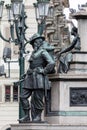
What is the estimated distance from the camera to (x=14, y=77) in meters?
66.4

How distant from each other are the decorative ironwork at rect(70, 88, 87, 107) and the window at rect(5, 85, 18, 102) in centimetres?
4365

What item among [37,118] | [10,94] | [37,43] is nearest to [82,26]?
[37,43]

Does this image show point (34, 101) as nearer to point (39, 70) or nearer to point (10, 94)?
point (39, 70)

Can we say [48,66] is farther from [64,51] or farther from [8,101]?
[8,101]

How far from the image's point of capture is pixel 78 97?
2169 cm

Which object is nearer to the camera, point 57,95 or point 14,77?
point 57,95

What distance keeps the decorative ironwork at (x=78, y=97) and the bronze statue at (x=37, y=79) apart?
0.60 metres

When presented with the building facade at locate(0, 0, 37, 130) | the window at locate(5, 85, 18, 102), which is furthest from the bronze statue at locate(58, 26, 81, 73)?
the window at locate(5, 85, 18, 102)

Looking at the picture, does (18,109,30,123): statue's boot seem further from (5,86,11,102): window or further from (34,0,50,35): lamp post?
(5,86,11,102): window

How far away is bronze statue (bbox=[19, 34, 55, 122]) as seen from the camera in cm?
2138

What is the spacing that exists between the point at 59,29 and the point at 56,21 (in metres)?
0.73

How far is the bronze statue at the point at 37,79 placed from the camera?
21.4 metres

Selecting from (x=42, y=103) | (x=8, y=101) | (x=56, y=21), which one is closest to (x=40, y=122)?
(x=42, y=103)

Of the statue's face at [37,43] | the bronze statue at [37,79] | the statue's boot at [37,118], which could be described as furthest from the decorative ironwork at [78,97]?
the statue's face at [37,43]
